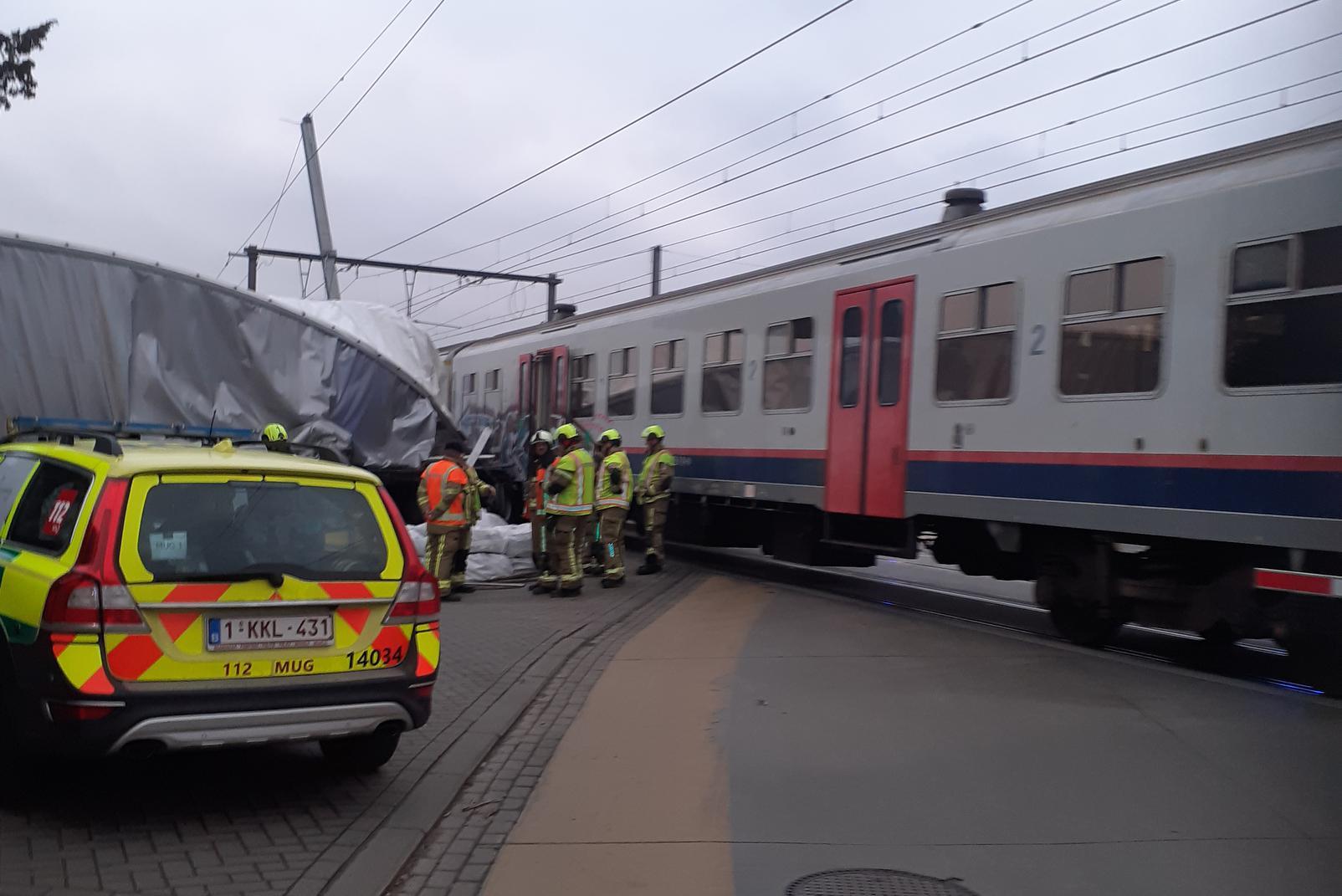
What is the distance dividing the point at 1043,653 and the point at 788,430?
5.09 m

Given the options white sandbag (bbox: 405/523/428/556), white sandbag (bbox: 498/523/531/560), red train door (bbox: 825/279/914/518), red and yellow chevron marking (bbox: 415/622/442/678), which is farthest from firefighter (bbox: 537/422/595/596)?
red and yellow chevron marking (bbox: 415/622/442/678)

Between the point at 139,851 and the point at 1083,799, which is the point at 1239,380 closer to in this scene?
the point at 1083,799

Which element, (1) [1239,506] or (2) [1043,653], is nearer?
(1) [1239,506]

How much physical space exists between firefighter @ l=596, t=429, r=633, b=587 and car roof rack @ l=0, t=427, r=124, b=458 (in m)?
7.66

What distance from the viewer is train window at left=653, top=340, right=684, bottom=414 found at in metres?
17.0

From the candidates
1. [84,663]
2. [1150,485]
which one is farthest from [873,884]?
[1150,485]

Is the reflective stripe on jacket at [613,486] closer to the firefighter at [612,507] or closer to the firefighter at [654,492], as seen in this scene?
the firefighter at [612,507]

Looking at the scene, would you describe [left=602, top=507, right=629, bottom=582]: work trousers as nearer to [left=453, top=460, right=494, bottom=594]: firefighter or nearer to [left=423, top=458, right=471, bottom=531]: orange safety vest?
[left=453, top=460, right=494, bottom=594]: firefighter

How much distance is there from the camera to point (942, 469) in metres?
11.6

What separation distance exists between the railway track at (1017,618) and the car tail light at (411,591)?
19.7ft

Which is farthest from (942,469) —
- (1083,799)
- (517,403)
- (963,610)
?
(517,403)

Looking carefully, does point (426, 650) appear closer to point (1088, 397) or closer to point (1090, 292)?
point (1088, 397)

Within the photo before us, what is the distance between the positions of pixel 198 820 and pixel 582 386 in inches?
588

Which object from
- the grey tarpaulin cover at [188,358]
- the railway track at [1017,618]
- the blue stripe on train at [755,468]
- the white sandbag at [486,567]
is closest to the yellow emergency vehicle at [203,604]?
the railway track at [1017,618]
